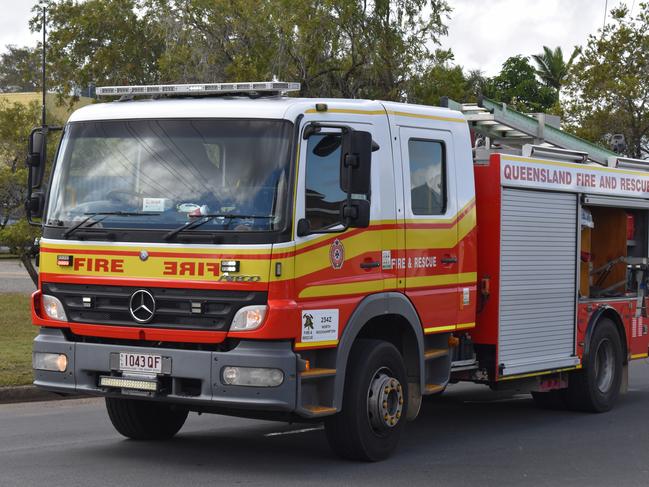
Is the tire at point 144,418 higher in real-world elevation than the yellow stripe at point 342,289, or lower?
lower

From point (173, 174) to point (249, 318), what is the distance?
1.23m

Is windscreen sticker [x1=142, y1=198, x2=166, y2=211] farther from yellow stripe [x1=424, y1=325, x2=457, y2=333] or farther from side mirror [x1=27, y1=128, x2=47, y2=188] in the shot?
yellow stripe [x1=424, y1=325, x2=457, y2=333]

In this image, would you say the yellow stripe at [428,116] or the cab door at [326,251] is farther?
the yellow stripe at [428,116]

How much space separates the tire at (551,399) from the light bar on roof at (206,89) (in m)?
5.16

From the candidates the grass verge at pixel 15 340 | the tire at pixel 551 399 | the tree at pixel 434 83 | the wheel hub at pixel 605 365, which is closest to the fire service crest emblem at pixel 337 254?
the tire at pixel 551 399

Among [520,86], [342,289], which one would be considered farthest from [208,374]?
[520,86]

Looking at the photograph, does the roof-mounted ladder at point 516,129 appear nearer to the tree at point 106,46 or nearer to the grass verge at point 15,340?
the grass verge at point 15,340

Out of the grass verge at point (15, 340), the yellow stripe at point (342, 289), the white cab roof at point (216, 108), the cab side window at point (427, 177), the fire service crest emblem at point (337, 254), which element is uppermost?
the white cab roof at point (216, 108)

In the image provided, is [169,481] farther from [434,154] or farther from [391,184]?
[434,154]

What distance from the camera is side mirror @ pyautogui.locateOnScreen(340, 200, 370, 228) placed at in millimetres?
8242

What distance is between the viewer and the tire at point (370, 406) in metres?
8.55

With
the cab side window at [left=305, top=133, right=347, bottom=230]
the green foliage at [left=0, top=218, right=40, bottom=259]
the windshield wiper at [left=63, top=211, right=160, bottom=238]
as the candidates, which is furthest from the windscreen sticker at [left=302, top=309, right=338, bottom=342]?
the green foliage at [left=0, top=218, right=40, bottom=259]

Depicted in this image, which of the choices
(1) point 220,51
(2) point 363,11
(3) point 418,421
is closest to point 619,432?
(3) point 418,421

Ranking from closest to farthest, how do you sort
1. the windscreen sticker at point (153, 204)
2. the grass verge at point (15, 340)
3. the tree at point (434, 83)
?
the windscreen sticker at point (153, 204) < the grass verge at point (15, 340) < the tree at point (434, 83)
